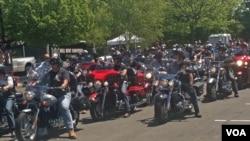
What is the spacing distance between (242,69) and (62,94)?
362 inches

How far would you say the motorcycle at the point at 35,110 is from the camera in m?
10.3

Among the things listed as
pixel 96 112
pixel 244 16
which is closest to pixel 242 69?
pixel 96 112

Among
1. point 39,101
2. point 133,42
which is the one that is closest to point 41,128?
point 39,101

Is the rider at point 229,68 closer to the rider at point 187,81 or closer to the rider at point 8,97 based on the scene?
the rider at point 187,81

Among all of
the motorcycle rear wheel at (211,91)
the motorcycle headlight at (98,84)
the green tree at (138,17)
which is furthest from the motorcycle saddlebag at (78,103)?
the green tree at (138,17)

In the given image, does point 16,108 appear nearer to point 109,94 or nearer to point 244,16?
point 109,94

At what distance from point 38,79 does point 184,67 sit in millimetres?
3469

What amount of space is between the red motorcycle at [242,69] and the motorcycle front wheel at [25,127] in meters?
9.55

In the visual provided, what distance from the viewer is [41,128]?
1083 centimetres

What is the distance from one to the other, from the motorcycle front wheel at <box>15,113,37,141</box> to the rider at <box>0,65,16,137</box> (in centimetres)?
94

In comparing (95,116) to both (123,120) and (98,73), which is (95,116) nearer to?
(123,120)

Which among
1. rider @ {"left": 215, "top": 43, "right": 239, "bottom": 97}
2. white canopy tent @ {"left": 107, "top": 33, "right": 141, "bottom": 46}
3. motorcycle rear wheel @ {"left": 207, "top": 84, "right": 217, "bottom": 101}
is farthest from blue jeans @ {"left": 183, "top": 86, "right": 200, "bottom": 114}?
white canopy tent @ {"left": 107, "top": 33, "right": 141, "bottom": 46}

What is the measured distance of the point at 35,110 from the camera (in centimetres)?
1064

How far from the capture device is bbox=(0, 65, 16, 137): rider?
1134 cm
